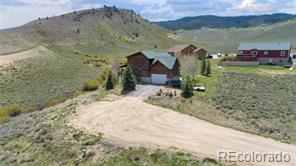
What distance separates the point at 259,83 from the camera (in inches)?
2271

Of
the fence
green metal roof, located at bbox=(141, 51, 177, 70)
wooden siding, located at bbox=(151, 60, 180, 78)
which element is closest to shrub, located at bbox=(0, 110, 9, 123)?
wooden siding, located at bbox=(151, 60, 180, 78)

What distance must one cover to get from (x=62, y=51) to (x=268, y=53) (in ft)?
176

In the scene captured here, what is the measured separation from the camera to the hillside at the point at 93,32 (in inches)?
4499

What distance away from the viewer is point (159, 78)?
51.6 metres

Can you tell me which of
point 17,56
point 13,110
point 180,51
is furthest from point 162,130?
point 17,56

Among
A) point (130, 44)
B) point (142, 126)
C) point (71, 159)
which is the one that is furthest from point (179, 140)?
point (130, 44)

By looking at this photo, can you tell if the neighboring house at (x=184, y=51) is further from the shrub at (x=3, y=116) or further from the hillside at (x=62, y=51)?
the shrub at (x=3, y=116)

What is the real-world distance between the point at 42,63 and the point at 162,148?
1987 inches

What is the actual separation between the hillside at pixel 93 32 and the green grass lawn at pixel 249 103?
58108 mm

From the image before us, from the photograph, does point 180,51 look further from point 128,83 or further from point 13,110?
point 13,110

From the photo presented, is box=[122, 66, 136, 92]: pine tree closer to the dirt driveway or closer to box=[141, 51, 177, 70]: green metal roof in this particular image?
box=[141, 51, 177, 70]: green metal roof

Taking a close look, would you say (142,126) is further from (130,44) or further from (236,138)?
(130,44)

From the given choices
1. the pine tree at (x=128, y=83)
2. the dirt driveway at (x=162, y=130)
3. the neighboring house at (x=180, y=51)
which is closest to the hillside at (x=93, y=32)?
the neighboring house at (x=180, y=51)

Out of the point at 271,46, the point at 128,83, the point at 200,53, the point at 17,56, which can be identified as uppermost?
the point at 271,46
